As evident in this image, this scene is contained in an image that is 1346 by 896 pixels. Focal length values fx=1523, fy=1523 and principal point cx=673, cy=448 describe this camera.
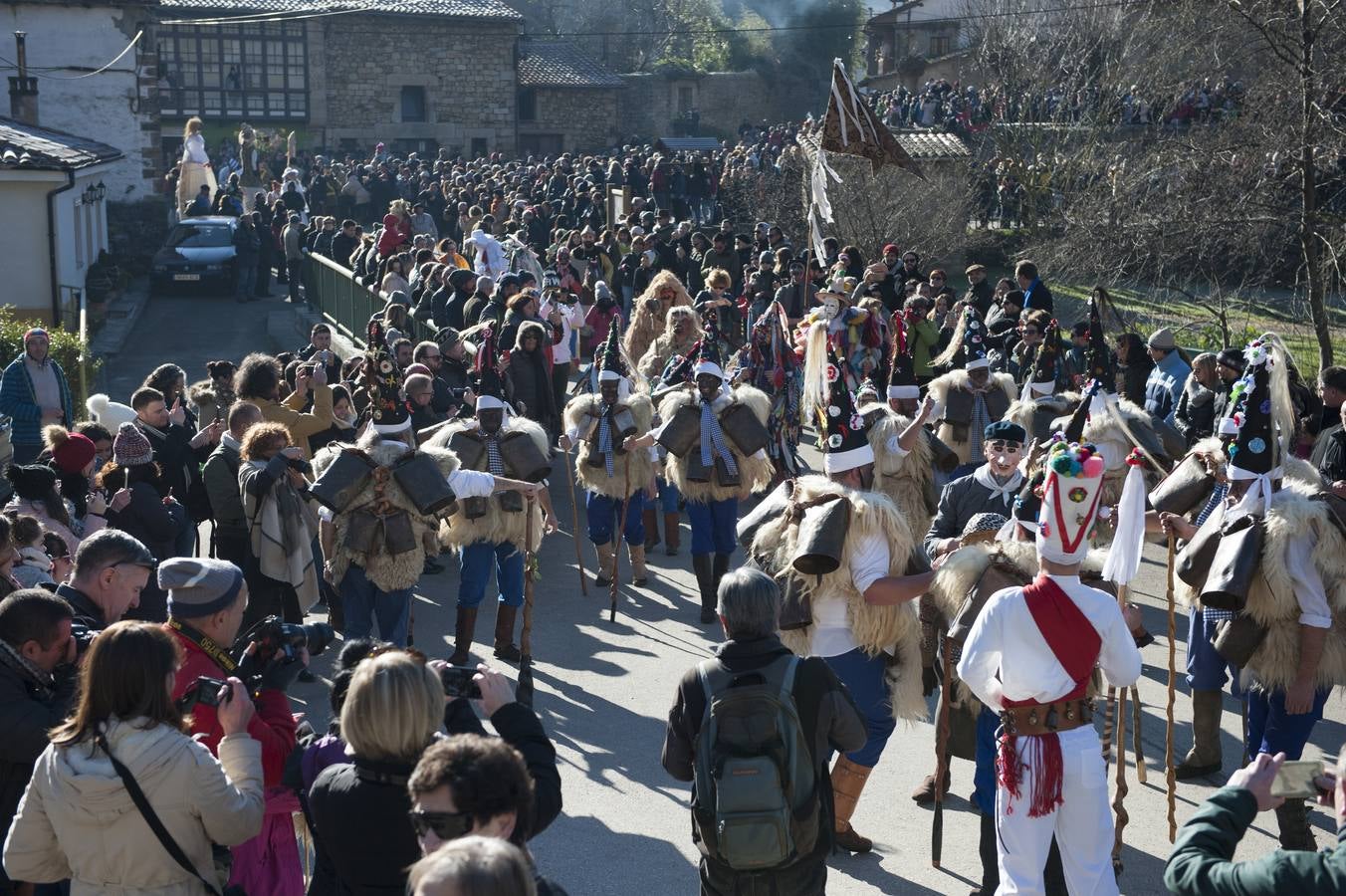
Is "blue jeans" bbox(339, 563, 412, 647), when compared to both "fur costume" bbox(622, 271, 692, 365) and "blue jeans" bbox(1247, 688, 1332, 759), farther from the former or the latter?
"fur costume" bbox(622, 271, 692, 365)

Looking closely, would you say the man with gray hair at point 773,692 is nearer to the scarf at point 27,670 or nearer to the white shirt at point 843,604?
the white shirt at point 843,604

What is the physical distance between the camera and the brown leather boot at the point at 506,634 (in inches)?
377

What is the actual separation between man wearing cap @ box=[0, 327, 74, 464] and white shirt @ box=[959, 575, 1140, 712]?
8.86 metres

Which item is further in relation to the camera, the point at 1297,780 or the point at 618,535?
the point at 618,535

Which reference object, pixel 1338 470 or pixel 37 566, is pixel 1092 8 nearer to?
pixel 1338 470

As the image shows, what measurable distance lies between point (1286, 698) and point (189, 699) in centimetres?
467

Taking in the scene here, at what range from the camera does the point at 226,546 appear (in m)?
8.92

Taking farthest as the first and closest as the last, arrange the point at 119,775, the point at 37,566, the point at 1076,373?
1. the point at 1076,373
2. the point at 37,566
3. the point at 119,775

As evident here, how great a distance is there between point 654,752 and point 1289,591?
3.29 meters

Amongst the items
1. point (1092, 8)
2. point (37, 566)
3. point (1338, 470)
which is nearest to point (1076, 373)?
point (1338, 470)

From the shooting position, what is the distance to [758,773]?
480cm

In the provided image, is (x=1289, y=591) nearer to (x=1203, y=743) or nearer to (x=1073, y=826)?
(x=1203, y=743)

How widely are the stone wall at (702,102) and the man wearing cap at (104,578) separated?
5980 cm

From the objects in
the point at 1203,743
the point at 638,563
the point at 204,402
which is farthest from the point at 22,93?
the point at 1203,743
